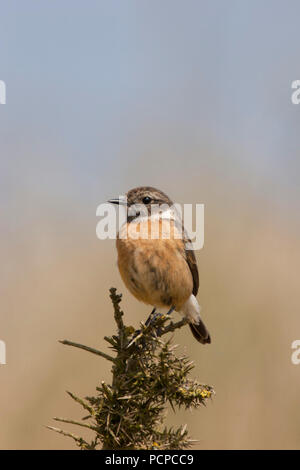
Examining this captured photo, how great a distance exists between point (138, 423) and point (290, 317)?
3166 millimetres

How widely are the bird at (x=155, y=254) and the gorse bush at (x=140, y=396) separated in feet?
5.84

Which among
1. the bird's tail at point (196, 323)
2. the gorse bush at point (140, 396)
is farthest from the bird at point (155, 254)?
the gorse bush at point (140, 396)

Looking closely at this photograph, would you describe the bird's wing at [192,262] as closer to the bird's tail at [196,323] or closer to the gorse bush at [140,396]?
the bird's tail at [196,323]

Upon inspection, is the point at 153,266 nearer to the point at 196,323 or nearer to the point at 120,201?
the point at 120,201

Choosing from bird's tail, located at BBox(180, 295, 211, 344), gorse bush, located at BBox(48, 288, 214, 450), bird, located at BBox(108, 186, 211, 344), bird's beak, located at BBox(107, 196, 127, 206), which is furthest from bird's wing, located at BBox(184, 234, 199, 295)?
gorse bush, located at BBox(48, 288, 214, 450)

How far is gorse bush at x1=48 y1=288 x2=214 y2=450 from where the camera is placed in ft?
6.75

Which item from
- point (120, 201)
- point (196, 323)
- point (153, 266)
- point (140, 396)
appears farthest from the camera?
point (196, 323)

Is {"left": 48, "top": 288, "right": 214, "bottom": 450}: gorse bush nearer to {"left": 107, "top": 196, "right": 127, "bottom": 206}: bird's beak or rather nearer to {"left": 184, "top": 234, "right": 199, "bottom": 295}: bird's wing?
{"left": 107, "top": 196, "right": 127, "bottom": 206}: bird's beak

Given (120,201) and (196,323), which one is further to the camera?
(196,323)

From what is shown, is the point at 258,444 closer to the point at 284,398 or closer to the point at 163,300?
the point at 284,398

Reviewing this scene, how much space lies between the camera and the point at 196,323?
16.1 feet

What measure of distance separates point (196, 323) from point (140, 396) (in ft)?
9.02

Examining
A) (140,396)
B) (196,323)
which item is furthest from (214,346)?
(140,396)

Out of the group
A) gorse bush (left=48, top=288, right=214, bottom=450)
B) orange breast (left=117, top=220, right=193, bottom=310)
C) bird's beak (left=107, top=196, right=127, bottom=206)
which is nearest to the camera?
gorse bush (left=48, top=288, right=214, bottom=450)
